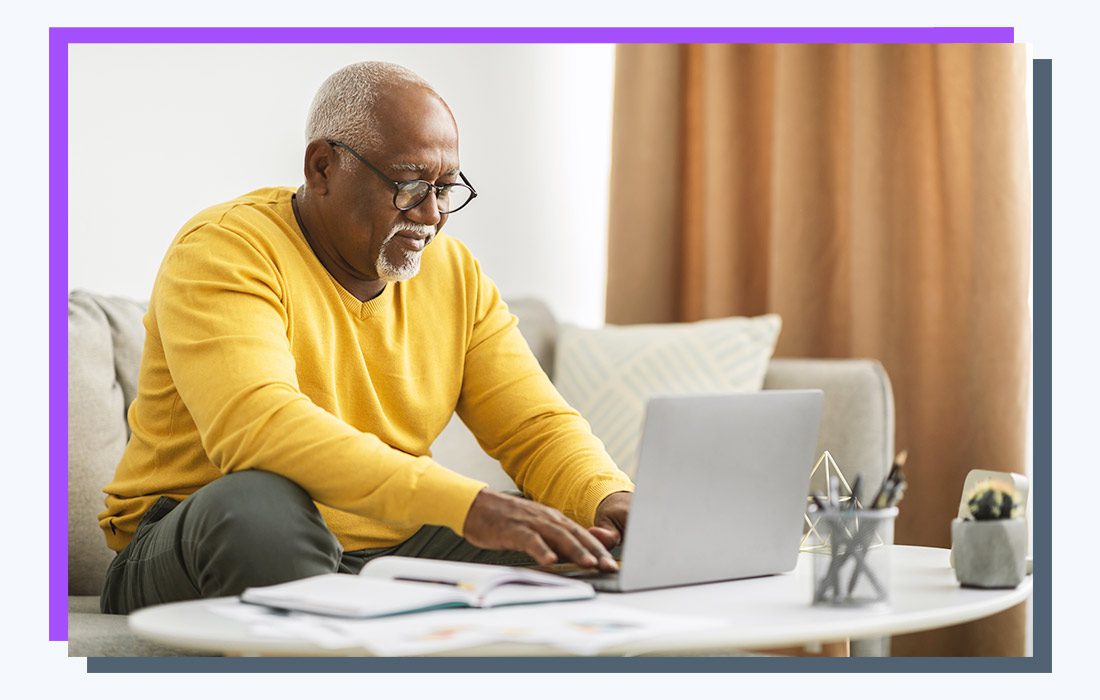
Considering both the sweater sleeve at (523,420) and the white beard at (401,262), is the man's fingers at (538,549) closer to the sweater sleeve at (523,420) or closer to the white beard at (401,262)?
the sweater sleeve at (523,420)

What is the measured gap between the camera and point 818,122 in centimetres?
257

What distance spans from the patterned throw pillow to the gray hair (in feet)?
2.96

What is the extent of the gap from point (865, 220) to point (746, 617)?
5.17 feet

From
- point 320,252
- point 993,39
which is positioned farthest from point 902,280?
point 320,252

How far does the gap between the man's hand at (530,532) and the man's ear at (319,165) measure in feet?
1.87

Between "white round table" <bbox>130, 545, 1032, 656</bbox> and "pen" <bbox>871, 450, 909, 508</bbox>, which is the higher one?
"pen" <bbox>871, 450, 909, 508</bbox>

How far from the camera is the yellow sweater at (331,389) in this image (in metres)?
1.29

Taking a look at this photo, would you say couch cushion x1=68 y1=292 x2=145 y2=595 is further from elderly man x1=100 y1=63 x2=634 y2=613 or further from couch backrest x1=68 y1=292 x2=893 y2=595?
elderly man x1=100 y1=63 x2=634 y2=613

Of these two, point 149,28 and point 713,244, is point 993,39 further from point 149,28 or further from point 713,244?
point 713,244

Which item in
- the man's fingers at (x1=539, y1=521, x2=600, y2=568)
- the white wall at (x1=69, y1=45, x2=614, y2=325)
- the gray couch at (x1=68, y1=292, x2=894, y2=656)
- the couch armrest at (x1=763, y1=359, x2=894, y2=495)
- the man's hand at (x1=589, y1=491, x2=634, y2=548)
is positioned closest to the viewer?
the man's fingers at (x1=539, y1=521, x2=600, y2=568)

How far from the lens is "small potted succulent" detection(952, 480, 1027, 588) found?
1212 mm

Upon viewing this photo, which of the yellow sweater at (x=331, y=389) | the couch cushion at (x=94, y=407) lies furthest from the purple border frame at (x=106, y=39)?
the couch cushion at (x=94, y=407)

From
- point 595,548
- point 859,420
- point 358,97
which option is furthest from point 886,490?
point 859,420

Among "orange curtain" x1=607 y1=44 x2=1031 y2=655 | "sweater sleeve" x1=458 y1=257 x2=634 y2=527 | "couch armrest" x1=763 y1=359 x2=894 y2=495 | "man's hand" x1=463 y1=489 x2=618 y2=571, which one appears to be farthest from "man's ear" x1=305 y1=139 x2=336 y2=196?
"orange curtain" x1=607 y1=44 x2=1031 y2=655
